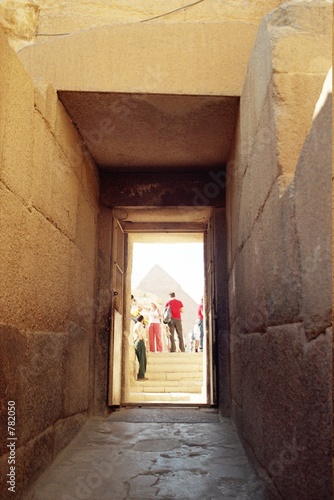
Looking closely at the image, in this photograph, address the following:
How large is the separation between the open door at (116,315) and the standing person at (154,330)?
5.79 metres

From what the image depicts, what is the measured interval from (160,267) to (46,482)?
115ft

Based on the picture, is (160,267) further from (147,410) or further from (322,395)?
(322,395)

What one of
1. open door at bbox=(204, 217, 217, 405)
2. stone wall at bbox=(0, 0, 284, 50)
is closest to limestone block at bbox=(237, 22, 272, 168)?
stone wall at bbox=(0, 0, 284, 50)

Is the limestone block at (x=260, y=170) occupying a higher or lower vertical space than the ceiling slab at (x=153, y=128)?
lower

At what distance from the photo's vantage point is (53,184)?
281 centimetres

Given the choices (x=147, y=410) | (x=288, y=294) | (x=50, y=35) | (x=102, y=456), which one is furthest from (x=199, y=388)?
(x=288, y=294)

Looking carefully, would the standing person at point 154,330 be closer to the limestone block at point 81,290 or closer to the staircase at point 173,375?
the staircase at point 173,375

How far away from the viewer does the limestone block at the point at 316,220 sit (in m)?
1.35

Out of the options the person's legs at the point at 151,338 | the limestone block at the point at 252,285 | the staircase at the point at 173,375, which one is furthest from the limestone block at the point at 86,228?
the person's legs at the point at 151,338

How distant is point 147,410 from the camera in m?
4.21

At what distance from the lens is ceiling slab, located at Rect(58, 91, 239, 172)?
312 centimetres

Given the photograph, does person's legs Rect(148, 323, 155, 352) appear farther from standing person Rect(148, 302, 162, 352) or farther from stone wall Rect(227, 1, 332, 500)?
stone wall Rect(227, 1, 332, 500)

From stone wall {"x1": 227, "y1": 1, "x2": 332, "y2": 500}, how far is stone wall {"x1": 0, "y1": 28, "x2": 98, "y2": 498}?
3.84 feet

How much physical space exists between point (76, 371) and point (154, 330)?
7851 mm
